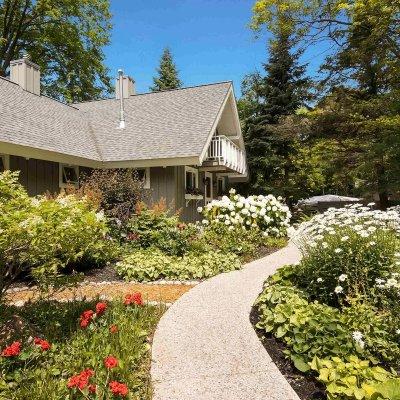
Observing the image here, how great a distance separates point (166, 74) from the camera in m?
36.5

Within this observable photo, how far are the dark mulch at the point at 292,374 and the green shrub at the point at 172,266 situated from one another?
11.5ft

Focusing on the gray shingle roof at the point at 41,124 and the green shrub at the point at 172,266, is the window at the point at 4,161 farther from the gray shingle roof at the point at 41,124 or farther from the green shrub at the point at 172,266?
the green shrub at the point at 172,266

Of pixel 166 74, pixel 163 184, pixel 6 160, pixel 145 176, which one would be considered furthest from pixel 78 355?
pixel 166 74

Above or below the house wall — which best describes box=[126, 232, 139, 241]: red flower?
below

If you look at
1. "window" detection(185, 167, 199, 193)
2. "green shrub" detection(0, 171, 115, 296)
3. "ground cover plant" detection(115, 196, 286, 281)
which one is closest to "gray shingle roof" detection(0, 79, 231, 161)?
"window" detection(185, 167, 199, 193)

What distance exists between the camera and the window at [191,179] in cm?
1563

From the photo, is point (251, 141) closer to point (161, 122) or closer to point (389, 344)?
point (161, 122)

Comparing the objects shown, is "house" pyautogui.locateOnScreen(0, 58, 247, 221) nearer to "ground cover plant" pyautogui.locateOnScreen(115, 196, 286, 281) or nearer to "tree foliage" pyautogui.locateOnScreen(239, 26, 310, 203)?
"ground cover plant" pyautogui.locateOnScreen(115, 196, 286, 281)

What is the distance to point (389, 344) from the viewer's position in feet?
12.8

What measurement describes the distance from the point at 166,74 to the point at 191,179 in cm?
2347

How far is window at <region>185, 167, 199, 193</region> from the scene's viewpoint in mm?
15627

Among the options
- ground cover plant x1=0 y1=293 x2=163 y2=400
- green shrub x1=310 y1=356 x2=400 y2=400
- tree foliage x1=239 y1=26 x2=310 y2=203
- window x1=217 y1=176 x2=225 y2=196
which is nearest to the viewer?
green shrub x1=310 y1=356 x2=400 y2=400

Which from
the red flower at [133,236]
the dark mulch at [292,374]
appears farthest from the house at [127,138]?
the dark mulch at [292,374]

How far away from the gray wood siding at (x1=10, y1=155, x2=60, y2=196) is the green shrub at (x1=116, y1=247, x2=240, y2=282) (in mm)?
5108
